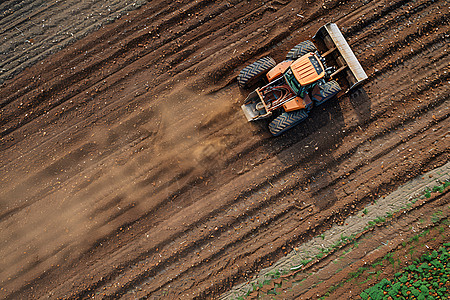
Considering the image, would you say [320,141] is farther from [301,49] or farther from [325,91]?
[301,49]

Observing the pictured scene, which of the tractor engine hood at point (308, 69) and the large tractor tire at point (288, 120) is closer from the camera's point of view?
the tractor engine hood at point (308, 69)

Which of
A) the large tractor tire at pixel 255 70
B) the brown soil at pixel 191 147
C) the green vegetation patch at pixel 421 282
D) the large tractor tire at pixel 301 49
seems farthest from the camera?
the brown soil at pixel 191 147

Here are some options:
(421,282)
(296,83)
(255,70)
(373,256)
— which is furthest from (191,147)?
(421,282)

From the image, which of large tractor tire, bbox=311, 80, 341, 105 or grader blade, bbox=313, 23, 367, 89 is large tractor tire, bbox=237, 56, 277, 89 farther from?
grader blade, bbox=313, 23, 367, 89

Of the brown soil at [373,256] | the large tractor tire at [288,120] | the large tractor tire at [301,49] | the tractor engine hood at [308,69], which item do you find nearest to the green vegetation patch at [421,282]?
the brown soil at [373,256]

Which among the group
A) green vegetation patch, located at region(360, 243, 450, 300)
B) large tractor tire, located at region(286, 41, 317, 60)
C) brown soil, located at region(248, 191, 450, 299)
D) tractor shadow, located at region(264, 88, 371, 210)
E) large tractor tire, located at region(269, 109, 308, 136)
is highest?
large tractor tire, located at region(286, 41, 317, 60)

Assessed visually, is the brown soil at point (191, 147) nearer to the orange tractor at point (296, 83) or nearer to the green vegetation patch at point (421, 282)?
the orange tractor at point (296, 83)

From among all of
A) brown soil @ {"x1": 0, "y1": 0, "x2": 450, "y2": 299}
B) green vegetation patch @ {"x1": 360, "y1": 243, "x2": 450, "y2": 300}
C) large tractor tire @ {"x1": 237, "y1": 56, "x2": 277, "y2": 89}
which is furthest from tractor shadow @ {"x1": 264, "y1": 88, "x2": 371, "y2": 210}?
green vegetation patch @ {"x1": 360, "y1": 243, "x2": 450, "y2": 300}
